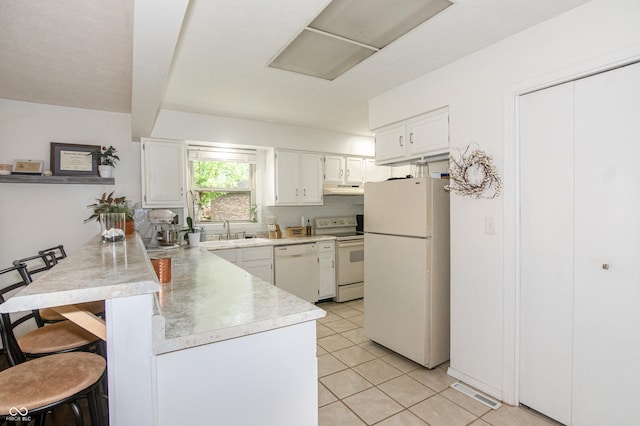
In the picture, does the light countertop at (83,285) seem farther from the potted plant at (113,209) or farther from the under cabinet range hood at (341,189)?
the under cabinet range hood at (341,189)

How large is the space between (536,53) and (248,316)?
7.60ft

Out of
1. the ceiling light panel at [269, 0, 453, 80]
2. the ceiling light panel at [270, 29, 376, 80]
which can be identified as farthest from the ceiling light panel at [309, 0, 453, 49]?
the ceiling light panel at [270, 29, 376, 80]

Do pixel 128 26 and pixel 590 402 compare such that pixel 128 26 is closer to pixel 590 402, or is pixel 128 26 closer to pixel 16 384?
pixel 16 384

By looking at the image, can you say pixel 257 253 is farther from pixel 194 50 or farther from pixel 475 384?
pixel 475 384

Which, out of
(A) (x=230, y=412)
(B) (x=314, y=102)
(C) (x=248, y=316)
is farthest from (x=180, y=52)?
(A) (x=230, y=412)

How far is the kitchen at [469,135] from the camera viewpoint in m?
1.86

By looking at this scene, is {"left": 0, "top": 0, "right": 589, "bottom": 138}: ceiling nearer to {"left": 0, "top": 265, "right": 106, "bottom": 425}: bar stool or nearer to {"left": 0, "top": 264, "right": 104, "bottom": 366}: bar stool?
{"left": 0, "top": 264, "right": 104, "bottom": 366}: bar stool

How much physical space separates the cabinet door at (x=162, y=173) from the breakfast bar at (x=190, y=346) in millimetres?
2454

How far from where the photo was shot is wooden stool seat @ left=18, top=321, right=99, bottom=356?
1625 millimetres

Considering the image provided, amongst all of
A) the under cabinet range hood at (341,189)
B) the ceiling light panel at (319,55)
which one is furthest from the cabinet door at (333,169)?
the ceiling light panel at (319,55)

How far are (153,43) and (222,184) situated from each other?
2.96 metres

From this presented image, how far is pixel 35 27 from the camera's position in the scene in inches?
74.5

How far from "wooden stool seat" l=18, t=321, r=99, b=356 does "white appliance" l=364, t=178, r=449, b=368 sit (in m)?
2.22

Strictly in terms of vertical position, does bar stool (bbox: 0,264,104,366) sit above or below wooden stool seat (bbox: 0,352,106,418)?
below
